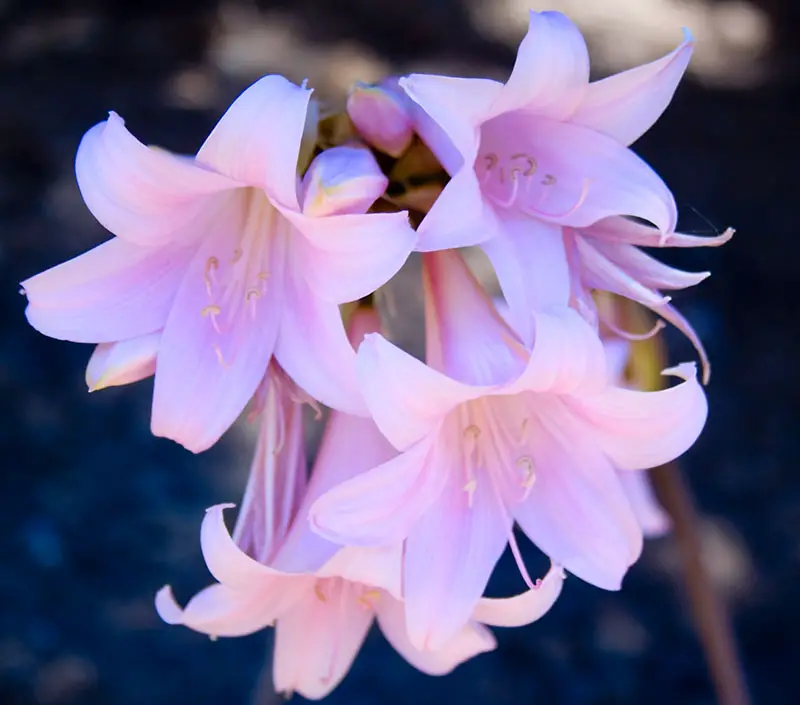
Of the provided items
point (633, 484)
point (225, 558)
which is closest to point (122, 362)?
point (225, 558)

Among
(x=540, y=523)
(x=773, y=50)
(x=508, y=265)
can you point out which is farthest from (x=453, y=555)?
(x=773, y=50)

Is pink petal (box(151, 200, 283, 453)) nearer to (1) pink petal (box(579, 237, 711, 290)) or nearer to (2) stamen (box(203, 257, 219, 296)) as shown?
(2) stamen (box(203, 257, 219, 296))

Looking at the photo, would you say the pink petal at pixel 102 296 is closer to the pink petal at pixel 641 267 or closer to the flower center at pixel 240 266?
the flower center at pixel 240 266

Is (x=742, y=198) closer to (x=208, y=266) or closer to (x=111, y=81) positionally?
(x=111, y=81)

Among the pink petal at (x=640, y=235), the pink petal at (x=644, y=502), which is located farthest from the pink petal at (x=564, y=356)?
the pink petal at (x=644, y=502)

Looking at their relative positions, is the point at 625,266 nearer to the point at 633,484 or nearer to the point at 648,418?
the point at 648,418

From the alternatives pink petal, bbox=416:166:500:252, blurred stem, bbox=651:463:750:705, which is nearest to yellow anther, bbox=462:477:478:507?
pink petal, bbox=416:166:500:252

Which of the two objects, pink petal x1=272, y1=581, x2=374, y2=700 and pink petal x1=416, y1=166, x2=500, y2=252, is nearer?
pink petal x1=416, y1=166, x2=500, y2=252
